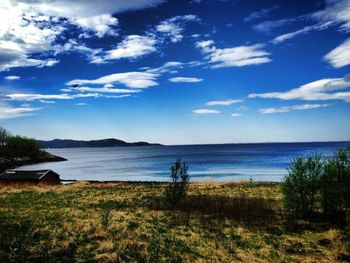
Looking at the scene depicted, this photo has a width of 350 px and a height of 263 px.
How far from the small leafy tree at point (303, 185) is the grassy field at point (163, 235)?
5.74 feet

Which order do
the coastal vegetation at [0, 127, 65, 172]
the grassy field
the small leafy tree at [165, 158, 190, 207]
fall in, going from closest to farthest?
the grassy field
the small leafy tree at [165, 158, 190, 207]
the coastal vegetation at [0, 127, 65, 172]

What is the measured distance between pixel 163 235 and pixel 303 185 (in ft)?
45.1

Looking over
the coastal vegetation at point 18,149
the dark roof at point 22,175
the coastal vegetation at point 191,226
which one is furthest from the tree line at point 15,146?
the coastal vegetation at point 191,226

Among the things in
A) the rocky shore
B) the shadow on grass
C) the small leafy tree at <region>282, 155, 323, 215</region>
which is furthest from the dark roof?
the rocky shore

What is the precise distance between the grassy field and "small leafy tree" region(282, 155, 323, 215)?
1.75 m

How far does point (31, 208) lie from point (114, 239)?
13560 millimetres

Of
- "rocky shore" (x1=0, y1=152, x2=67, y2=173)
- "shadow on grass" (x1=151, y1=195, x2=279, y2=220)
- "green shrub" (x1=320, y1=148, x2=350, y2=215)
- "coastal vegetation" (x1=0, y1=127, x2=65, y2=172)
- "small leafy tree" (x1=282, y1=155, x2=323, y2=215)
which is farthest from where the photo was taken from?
"coastal vegetation" (x1=0, y1=127, x2=65, y2=172)

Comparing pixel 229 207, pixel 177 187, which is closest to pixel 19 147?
pixel 177 187

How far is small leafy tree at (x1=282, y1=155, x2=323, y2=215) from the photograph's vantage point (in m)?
28.9

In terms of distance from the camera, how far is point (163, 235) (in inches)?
864

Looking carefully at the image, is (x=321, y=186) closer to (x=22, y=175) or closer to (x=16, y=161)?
(x=22, y=175)

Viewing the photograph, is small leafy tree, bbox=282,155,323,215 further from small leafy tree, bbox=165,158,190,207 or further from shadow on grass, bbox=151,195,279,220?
Answer: small leafy tree, bbox=165,158,190,207

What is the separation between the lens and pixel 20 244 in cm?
1836

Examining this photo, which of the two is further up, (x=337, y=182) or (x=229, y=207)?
(x=337, y=182)
